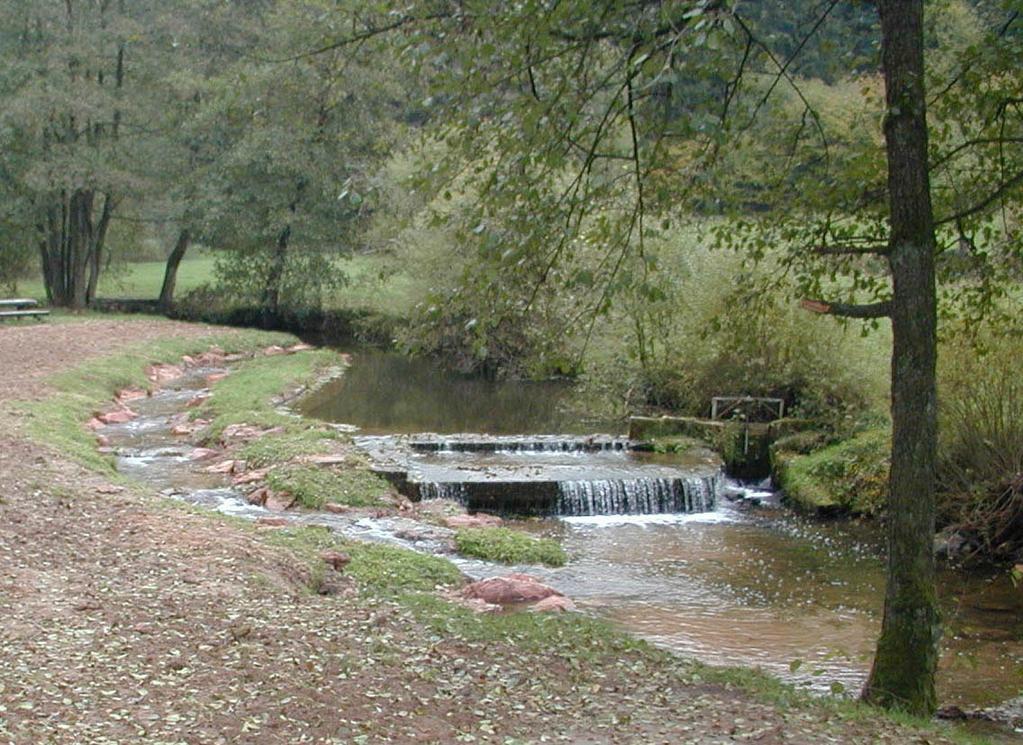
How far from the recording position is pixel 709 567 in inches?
539

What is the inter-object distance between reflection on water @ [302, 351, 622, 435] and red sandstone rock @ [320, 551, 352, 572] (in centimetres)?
1018

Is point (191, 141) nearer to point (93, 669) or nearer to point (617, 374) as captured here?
point (617, 374)

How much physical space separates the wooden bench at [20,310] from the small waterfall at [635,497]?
21.5 metres

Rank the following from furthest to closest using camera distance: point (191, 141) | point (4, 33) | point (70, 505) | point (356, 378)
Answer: point (191, 141), point (4, 33), point (356, 378), point (70, 505)

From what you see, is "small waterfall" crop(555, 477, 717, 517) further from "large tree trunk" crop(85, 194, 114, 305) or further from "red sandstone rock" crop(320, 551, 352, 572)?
"large tree trunk" crop(85, 194, 114, 305)

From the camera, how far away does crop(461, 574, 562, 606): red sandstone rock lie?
10883mm

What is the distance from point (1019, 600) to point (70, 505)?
10045mm

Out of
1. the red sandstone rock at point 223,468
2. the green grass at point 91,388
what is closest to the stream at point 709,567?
the red sandstone rock at point 223,468

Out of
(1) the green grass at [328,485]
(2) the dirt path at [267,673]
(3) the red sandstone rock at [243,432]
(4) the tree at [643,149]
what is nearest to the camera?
(2) the dirt path at [267,673]

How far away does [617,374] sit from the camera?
2230 centimetres

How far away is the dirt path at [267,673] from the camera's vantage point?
6.35 meters

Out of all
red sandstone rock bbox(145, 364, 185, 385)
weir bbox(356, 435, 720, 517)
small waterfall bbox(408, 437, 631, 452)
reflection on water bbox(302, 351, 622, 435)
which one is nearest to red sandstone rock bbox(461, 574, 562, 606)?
weir bbox(356, 435, 720, 517)

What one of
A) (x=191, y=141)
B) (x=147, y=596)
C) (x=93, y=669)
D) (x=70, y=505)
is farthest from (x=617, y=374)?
(x=191, y=141)

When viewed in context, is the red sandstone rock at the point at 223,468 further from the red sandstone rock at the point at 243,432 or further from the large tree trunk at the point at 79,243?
the large tree trunk at the point at 79,243
